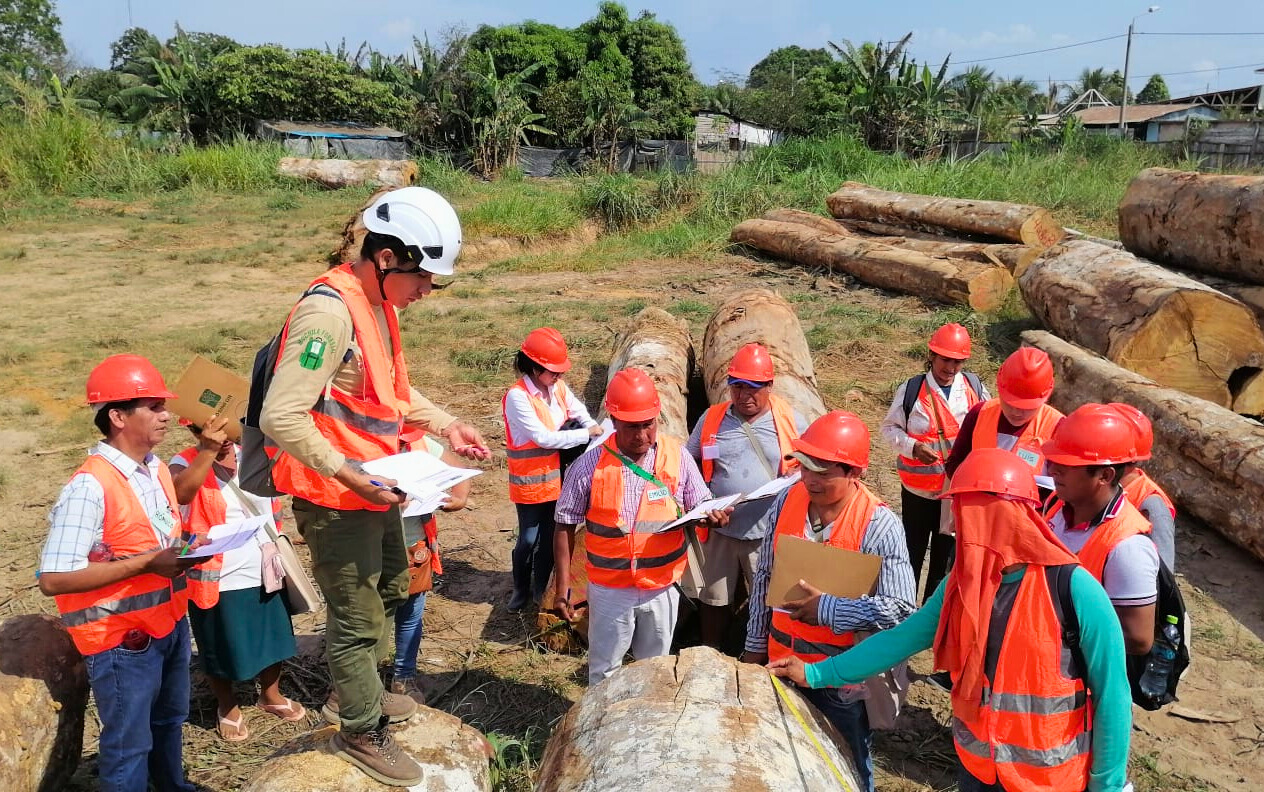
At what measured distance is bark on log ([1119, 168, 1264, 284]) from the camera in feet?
26.4

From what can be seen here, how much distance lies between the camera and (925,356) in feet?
31.2

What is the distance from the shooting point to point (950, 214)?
42.3 ft

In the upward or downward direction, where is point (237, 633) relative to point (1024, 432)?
downward

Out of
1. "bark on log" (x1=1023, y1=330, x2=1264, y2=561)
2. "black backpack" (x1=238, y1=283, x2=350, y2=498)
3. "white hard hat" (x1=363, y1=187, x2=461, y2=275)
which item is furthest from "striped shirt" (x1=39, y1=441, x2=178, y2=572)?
"bark on log" (x1=1023, y1=330, x2=1264, y2=561)

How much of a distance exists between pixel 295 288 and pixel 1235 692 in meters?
13.0

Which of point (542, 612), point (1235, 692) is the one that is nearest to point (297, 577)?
point (542, 612)

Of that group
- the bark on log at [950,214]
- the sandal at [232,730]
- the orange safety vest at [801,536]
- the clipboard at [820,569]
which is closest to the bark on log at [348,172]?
the bark on log at [950,214]

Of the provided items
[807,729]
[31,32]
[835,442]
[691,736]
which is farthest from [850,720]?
[31,32]

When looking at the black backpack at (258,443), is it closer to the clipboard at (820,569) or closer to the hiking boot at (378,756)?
the hiking boot at (378,756)

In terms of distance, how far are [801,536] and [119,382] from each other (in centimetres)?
250

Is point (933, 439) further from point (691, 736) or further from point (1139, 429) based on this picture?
point (691, 736)

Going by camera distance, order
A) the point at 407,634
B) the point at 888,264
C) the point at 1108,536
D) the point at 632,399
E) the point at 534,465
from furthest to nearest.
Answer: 1. the point at 888,264
2. the point at 534,465
3. the point at 407,634
4. the point at 632,399
5. the point at 1108,536

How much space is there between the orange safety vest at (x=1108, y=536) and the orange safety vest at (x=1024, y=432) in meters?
1.27

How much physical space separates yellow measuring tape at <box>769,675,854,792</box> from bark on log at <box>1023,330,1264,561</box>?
14.4ft
